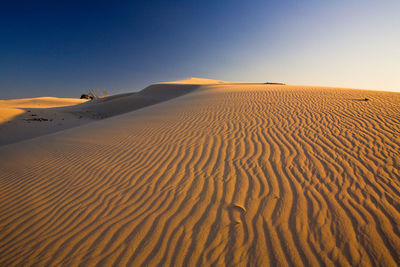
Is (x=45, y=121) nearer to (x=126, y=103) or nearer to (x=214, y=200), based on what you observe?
(x=126, y=103)

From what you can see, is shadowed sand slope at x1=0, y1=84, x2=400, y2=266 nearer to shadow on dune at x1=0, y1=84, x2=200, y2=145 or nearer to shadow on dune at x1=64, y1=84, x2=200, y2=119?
shadow on dune at x1=0, y1=84, x2=200, y2=145

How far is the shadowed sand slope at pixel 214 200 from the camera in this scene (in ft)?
5.81

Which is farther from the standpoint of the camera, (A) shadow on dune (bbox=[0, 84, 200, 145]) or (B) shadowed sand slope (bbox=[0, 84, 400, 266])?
(A) shadow on dune (bbox=[0, 84, 200, 145])

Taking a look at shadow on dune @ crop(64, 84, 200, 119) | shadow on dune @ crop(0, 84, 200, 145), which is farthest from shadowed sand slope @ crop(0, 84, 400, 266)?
shadow on dune @ crop(64, 84, 200, 119)

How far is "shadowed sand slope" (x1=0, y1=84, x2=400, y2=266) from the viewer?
177 centimetres

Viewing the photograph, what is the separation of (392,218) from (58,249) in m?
3.82

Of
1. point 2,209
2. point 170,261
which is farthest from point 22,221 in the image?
point 170,261

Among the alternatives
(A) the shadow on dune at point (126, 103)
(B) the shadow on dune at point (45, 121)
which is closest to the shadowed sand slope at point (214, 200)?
(B) the shadow on dune at point (45, 121)

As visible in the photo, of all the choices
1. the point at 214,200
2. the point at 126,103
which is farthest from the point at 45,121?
the point at 214,200

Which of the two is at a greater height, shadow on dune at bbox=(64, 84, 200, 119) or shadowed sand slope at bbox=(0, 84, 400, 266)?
shadow on dune at bbox=(64, 84, 200, 119)

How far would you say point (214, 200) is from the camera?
2402 mm

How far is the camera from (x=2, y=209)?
2537mm

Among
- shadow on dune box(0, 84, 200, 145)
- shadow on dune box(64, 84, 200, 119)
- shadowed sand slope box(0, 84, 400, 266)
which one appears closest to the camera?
shadowed sand slope box(0, 84, 400, 266)

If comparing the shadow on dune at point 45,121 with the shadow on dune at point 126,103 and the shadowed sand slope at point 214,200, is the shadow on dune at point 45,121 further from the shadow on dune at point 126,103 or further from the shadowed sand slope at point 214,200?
the shadowed sand slope at point 214,200
